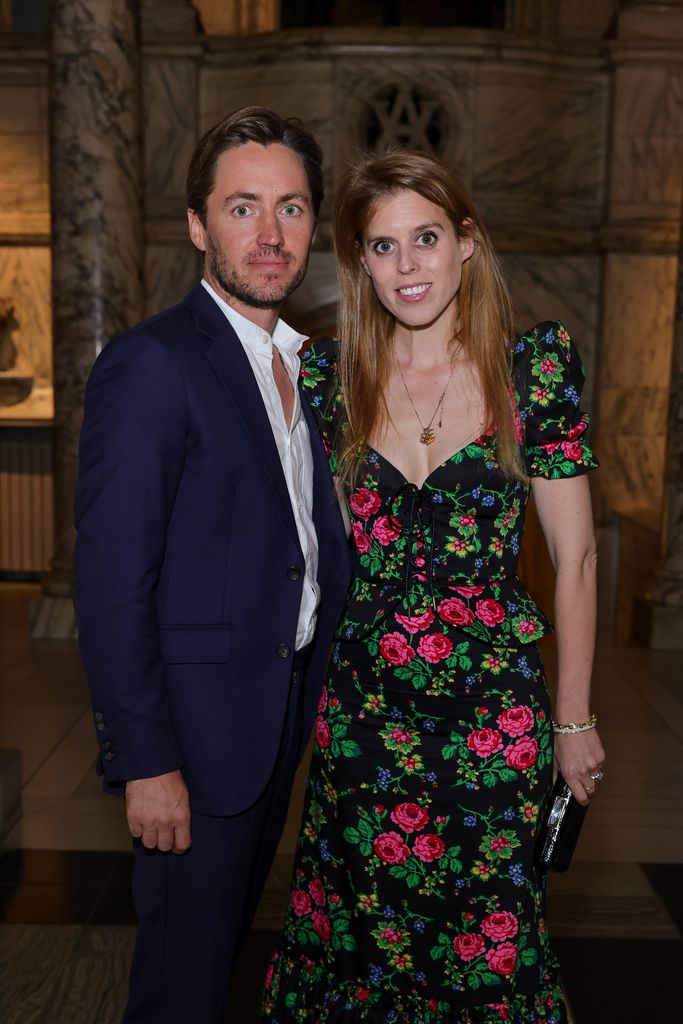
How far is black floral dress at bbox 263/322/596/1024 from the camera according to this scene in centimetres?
246

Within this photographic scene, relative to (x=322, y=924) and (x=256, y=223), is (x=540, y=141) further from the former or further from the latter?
(x=322, y=924)

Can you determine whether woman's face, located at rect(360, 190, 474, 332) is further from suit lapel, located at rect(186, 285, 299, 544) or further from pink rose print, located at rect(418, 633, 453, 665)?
pink rose print, located at rect(418, 633, 453, 665)

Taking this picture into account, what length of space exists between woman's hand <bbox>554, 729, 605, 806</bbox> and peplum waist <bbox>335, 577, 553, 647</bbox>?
0.82 ft

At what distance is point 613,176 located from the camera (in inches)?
373

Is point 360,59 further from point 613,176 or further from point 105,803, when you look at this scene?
point 105,803

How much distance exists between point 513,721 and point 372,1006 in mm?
715

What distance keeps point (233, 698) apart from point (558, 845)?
31.0 inches

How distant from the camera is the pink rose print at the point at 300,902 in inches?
104

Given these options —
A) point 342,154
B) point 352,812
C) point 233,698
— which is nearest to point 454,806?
point 352,812

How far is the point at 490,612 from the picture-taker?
8.13 feet

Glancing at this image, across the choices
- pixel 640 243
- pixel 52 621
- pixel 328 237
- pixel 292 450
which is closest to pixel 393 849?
pixel 292 450

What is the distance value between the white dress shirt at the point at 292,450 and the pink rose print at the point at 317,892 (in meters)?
0.57

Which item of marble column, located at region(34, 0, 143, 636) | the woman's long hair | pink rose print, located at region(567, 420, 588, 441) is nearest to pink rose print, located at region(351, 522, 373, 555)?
the woman's long hair

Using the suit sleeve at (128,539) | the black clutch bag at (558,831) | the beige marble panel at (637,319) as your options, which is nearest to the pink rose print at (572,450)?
the black clutch bag at (558,831)
